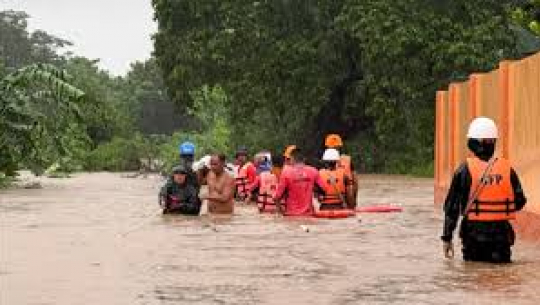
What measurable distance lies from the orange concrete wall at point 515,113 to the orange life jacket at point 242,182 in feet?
14.0

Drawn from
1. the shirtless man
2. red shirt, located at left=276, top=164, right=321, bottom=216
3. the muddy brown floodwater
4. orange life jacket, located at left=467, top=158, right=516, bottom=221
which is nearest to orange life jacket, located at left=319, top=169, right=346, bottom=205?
red shirt, located at left=276, top=164, right=321, bottom=216

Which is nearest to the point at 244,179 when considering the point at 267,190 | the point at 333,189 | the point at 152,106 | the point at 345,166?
the point at 267,190

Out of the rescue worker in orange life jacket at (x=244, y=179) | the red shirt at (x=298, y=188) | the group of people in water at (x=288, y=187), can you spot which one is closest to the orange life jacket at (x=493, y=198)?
the group of people in water at (x=288, y=187)

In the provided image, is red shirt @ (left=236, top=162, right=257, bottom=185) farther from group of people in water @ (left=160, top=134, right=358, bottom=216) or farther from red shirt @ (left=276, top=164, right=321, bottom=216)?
red shirt @ (left=276, top=164, right=321, bottom=216)

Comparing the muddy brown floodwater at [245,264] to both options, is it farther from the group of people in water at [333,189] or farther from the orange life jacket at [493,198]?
the orange life jacket at [493,198]

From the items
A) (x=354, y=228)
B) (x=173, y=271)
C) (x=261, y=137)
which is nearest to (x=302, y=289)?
(x=173, y=271)

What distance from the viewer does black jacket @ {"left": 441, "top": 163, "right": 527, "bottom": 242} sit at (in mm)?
12078

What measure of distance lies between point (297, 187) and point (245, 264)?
722 centimetres

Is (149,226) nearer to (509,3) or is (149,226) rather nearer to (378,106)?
(378,106)

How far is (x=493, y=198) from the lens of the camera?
12094mm

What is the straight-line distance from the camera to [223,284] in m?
10.3

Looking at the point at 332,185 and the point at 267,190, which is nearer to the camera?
the point at 332,185

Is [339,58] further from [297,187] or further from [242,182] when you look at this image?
[297,187]

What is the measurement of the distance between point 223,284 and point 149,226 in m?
7.62
